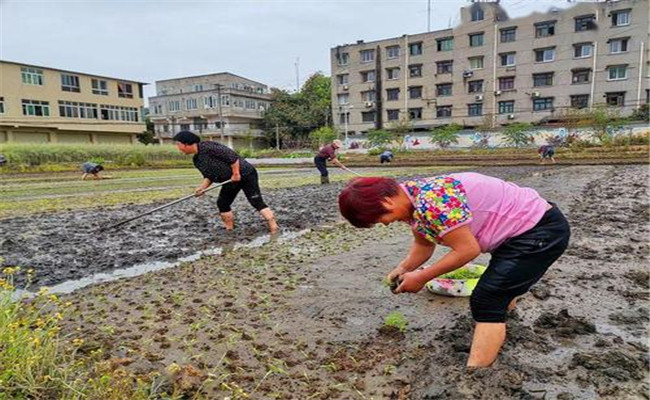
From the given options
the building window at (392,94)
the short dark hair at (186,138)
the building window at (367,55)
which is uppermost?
the building window at (367,55)

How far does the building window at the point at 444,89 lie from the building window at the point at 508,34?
7.09m

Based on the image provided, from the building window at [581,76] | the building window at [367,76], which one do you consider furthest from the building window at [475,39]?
the building window at [367,76]

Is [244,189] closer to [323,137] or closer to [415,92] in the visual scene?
[323,137]

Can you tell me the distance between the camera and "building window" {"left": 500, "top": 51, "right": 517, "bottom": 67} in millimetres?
47906

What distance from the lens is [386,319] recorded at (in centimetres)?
342

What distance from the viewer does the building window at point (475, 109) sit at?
49.6m

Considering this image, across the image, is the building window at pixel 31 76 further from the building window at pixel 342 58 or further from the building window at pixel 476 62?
the building window at pixel 476 62

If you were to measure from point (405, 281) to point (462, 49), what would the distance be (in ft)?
172

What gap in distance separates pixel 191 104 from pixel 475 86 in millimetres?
39808

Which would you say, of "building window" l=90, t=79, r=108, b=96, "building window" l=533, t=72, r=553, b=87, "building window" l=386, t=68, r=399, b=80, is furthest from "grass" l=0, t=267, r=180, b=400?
"building window" l=386, t=68, r=399, b=80

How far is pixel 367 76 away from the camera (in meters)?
55.7

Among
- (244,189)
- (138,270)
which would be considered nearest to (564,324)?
(138,270)

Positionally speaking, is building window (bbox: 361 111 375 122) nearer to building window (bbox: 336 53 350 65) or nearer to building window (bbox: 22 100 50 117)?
building window (bbox: 336 53 350 65)

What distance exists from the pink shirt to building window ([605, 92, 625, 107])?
49.2m
